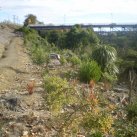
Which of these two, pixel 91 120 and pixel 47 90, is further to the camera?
pixel 47 90

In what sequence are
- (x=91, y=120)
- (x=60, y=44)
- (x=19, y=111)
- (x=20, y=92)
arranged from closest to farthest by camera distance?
(x=91, y=120) → (x=19, y=111) → (x=20, y=92) → (x=60, y=44)

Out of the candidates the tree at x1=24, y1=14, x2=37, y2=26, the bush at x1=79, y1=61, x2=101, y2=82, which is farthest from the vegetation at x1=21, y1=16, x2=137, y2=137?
the tree at x1=24, y1=14, x2=37, y2=26

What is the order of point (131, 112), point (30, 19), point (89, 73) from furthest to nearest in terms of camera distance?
point (30, 19) → point (89, 73) → point (131, 112)

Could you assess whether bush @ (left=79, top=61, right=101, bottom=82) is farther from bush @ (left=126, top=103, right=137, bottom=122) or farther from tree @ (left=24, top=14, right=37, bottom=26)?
tree @ (left=24, top=14, right=37, bottom=26)

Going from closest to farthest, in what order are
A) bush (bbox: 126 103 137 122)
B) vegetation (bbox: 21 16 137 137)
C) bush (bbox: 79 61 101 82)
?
vegetation (bbox: 21 16 137 137) → bush (bbox: 126 103 137 122) → bush (bbox: 79 61 101 82)

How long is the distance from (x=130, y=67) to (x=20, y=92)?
1510 cm

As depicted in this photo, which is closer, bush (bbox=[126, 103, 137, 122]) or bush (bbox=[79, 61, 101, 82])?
bush (bbox=[126, 103, 137, 122])

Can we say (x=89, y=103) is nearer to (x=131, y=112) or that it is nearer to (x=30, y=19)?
(x=131, y=112)

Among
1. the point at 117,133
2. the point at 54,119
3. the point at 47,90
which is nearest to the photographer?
the point at 117,133

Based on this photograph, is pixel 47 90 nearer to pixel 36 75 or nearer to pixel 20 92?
pixel 20 92

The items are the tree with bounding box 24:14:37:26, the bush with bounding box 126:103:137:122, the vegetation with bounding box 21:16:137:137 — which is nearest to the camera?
the vegetation with bounding box 21:16:137:137

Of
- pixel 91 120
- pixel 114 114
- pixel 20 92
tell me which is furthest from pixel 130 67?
pixel 91 120

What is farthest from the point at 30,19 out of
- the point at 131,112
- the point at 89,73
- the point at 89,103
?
the point at 89,103

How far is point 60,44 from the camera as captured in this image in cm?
6347
